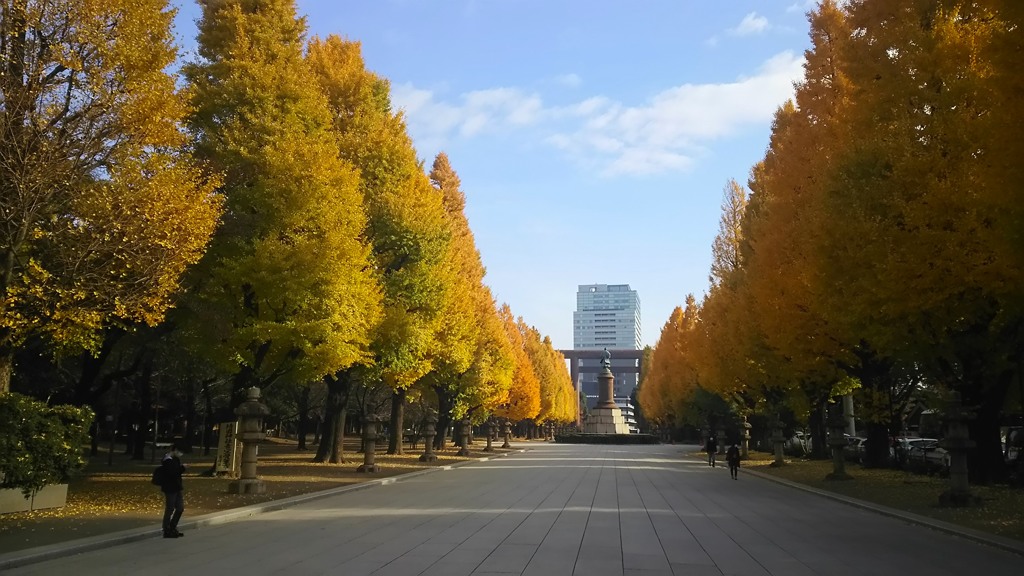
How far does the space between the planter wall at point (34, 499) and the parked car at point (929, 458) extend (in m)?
18.1

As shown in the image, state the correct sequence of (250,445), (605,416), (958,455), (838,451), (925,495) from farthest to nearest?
(605,416) < (838,451) < (250,445) < (925,495) < (958,455)

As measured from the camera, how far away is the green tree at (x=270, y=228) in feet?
60.5

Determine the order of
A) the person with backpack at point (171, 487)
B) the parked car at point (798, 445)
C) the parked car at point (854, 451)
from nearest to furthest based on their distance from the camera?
the person with backpack at point (171, 487), the parked car at point (854, 451), the parked car at point (798, 445)

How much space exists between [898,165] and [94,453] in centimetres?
3623

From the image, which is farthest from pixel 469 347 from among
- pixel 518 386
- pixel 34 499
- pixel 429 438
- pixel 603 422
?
pixel 603 422

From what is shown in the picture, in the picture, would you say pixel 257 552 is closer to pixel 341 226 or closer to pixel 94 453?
pixel 341 226

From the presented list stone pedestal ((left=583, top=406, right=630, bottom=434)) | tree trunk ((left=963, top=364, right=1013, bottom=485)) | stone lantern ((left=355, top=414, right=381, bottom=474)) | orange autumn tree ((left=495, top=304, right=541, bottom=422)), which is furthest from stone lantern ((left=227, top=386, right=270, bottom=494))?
stone pedestal ((left=583, top=406, right=630, bottom=434))

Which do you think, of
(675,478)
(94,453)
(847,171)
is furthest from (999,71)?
(94,453)

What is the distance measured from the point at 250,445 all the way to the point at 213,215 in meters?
5.54

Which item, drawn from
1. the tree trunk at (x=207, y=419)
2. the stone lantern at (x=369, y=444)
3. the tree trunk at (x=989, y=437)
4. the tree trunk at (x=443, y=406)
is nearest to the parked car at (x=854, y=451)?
the tree trunk at (x=989, y=437)

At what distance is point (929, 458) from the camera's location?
1027 inches

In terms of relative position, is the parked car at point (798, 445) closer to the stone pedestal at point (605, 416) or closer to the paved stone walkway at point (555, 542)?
the paved stone walkway at point (555, 542)

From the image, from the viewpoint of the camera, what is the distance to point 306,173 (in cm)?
1909

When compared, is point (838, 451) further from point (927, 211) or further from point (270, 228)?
point (270, 228)
